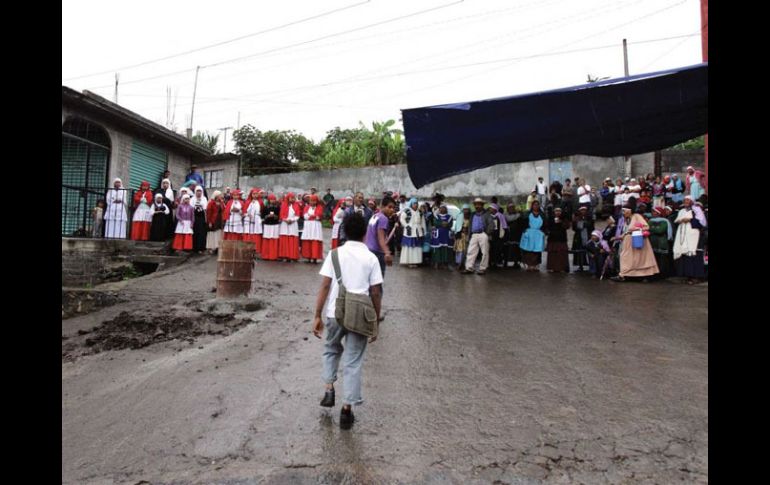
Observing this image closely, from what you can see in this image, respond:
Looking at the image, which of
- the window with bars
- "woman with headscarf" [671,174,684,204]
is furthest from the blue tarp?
the window with bars

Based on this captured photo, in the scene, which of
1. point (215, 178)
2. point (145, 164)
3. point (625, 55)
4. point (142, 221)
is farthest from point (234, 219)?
point (625, 55)

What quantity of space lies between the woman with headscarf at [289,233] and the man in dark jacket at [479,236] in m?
4.79

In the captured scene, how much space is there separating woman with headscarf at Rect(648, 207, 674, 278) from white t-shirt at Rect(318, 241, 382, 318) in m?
9.57

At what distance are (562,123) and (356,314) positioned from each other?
15.5ft

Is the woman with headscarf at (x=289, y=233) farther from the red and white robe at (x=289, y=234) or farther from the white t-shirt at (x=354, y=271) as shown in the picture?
the white t-shirt at (x=354, y=271)

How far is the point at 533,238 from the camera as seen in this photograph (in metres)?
13.3

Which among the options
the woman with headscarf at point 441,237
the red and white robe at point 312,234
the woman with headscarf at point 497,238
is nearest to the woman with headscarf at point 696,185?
the woman with headscarf at point 497,238

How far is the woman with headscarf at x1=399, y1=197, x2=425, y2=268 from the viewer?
13.8 metres

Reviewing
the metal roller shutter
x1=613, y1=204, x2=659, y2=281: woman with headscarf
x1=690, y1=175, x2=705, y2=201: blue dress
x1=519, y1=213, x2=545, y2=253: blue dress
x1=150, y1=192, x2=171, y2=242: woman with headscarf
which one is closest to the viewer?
x1=613, y1=204, x2=659, y2=281: woman with headscarf

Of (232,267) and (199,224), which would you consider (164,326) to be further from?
(199,224)

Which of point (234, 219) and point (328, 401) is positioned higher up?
point (234, 219)

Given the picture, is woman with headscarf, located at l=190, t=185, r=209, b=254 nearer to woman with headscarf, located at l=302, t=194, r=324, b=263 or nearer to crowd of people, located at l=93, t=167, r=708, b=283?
crowd of people, located at l=93, t=167, r=708, b=283
